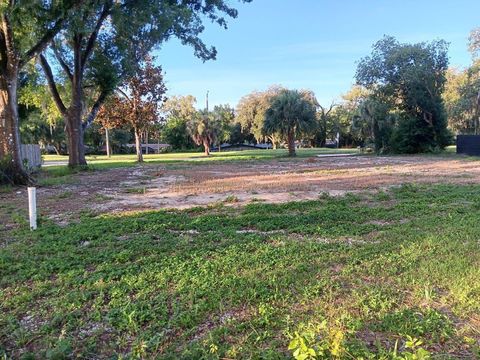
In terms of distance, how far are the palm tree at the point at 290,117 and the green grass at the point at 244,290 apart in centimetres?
2379

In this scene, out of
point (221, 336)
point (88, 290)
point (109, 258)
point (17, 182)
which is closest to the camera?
point (221, 336)

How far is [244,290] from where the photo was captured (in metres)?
3.33

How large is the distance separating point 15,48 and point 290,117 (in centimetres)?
2030

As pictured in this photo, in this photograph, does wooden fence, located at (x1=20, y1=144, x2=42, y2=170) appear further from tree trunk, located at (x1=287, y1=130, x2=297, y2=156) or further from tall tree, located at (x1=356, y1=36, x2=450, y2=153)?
tall tree, located at (x1=356, y1=36, x2=450, y2=153)

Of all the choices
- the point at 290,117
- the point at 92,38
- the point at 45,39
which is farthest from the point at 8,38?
the point at 290,117

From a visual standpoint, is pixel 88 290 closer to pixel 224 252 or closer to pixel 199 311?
pixel 199 311

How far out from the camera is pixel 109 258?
4297 millimetres

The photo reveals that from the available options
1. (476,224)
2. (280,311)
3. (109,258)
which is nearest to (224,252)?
(109,258)

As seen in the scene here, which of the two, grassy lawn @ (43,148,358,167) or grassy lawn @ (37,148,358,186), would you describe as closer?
grassy lawn @ (37,148,358,186)

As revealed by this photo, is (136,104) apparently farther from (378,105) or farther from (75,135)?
(378,105)

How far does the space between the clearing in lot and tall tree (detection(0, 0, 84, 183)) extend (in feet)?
20.3

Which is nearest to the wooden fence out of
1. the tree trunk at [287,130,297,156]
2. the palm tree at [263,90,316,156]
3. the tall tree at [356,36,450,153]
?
the palm tree at [263,90,316,156]

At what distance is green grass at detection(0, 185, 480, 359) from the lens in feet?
8.43

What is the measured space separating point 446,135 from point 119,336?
107ft
